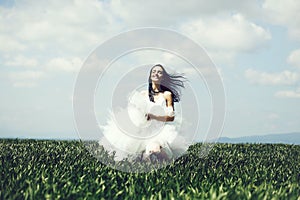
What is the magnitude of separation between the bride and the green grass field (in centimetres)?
43

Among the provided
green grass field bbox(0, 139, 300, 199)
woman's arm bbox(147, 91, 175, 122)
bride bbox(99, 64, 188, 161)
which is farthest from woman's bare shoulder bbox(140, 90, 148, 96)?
green grass field bbox(0, 139, 300, 199)

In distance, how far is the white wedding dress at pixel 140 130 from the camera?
29.7 ft

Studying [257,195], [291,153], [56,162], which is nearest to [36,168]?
[56,162]

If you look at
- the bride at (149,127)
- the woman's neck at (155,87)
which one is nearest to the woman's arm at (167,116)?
the bride at (149,127)

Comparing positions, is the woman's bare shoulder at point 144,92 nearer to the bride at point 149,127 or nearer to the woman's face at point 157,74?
the bride at point 149,127

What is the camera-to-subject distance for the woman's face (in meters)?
9.17

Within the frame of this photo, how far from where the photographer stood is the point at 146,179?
7215 mm

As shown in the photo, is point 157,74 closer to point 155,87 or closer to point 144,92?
point 155,87

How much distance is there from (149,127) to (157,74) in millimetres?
1087

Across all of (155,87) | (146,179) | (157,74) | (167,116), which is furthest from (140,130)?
(146,179)

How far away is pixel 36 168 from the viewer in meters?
7.91

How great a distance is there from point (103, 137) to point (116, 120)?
0.58 meters

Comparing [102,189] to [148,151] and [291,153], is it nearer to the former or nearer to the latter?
[148,151]

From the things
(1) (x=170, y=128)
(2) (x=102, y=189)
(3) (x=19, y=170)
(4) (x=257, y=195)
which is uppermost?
(1) (x=170, y=128)
